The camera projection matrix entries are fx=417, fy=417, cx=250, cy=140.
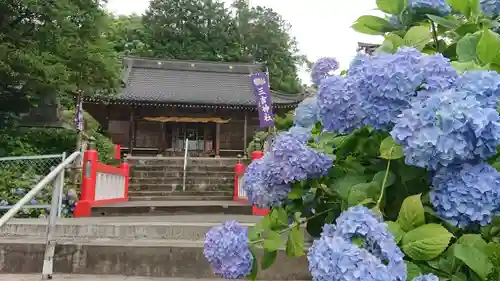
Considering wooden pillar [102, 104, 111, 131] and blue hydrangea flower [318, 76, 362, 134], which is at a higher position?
wooden pillar [102, 104, 111, 131]

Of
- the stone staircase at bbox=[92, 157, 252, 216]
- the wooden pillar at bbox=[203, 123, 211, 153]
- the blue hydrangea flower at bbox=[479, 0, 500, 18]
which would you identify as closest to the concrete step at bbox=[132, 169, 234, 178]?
the stone staircase at bbox=[92, 157, 252, 216]

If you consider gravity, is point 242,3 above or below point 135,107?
above

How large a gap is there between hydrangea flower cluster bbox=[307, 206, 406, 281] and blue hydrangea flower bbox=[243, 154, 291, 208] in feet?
1.06

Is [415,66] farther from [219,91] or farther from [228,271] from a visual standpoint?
[219,91]

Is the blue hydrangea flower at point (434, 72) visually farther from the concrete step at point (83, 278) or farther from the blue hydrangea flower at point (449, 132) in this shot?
the concrete step at point (83, 278)

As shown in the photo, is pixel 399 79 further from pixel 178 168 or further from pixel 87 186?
pixel 178 168

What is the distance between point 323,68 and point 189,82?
2050 cm

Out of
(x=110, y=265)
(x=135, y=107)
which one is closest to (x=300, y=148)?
(x=110, y=265)

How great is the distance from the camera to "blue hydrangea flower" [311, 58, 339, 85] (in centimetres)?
171

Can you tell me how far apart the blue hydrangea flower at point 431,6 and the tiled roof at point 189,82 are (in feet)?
56.5

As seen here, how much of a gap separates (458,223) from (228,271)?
605 mm

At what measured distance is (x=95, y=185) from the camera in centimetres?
788

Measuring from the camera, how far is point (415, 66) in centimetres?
103

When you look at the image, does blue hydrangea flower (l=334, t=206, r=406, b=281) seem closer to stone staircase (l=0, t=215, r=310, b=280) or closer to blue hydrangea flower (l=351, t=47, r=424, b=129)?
blue hydrangea flower (l=351, t=47, r=424, b=129)
